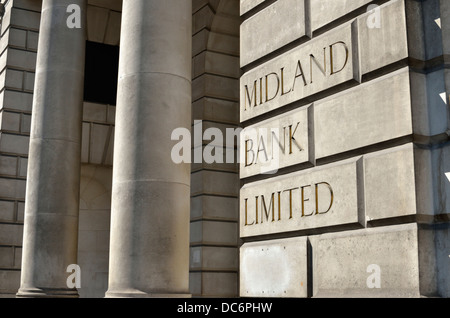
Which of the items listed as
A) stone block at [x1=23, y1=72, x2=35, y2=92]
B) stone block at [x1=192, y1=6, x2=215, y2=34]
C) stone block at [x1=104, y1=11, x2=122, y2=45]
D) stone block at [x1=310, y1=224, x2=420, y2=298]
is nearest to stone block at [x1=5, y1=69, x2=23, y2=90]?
stone block at [x1=23, y1=72, x2=35, y2=92]

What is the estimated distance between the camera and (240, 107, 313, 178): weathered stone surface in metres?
8.34

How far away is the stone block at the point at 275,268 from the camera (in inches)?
322

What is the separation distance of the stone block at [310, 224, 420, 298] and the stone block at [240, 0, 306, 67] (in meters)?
2.94

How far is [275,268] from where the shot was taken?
866 cm

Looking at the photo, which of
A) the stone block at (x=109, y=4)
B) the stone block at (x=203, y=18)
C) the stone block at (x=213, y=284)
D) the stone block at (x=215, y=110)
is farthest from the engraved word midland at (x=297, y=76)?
the stone block at (x=109, y=4)

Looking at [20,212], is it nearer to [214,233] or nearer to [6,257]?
[6,257]

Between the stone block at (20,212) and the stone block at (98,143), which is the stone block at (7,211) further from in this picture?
the stone block at (98,143)

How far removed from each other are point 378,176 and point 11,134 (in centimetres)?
1536

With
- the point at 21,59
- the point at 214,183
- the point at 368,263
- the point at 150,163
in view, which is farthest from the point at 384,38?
the point at 21,59

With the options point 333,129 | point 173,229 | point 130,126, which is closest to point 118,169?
point 130,126

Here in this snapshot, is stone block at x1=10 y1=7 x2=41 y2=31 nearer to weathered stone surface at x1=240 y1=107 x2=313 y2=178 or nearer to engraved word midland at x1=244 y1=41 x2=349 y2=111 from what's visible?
engraved word midland at x1=244 y1=41 x2=349 y2=111

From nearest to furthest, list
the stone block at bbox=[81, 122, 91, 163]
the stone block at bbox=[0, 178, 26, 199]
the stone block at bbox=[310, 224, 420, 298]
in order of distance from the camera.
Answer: the stone block at bbox=[310, 224, 420, 298]
the stone block at bbox=[0, 178, 26, 199]
the stone block at bbox=[81, 122, 91, 163]

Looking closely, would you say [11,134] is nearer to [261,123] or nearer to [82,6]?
[82,6]

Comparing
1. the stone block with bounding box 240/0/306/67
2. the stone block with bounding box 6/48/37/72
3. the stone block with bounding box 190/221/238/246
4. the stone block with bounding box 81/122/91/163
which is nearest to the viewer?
the stone block with bounding box 240/0/306/67
